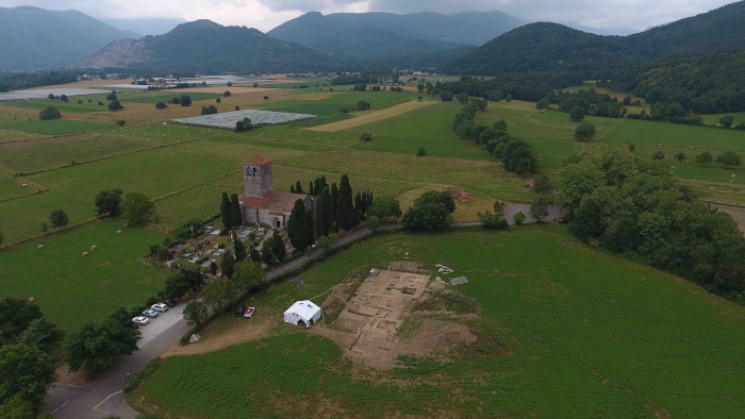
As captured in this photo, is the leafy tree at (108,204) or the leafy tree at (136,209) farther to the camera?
the leafy tree at (108,204)

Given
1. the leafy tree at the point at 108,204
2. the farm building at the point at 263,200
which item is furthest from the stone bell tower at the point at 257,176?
the leafy tree at the point at 108,204

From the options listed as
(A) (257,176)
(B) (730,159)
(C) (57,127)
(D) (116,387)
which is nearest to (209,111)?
(C) (57,127)

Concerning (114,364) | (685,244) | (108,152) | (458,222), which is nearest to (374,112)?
(108,152)

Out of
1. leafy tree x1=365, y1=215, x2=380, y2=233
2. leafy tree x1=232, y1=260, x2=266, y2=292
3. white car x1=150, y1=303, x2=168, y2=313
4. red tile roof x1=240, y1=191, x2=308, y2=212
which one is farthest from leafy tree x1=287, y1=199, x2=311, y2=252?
white car x1=150, y1=303, x2=168, y2=313

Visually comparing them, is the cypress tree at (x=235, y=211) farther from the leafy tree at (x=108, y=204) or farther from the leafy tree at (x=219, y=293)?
the leafy tree at (x=108, y=204)

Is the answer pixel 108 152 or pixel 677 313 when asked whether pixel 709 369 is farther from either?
pixel 108 152

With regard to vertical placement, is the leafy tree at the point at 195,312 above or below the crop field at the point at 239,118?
below
